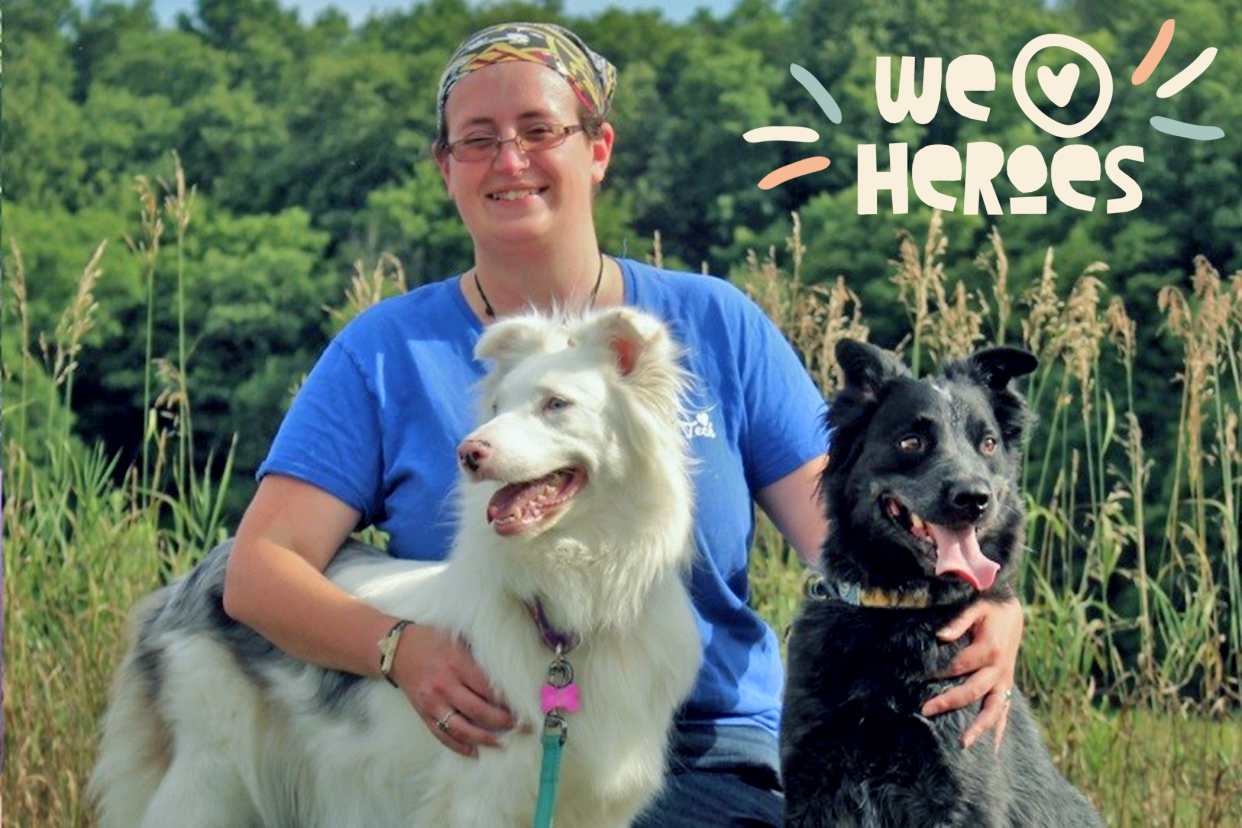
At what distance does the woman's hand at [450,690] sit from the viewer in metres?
3.09

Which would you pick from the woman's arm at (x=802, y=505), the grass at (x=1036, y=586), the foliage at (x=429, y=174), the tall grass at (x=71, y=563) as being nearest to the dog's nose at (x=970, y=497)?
the woman's arm at (x=802, y=505)

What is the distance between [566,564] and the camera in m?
3.05

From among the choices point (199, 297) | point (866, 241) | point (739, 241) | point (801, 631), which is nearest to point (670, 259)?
point (739, 241)

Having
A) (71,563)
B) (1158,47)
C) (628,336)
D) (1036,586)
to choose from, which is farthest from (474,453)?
(1158,47)

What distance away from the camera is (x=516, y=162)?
3.50 meters

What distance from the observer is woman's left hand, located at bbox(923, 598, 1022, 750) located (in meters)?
3.23

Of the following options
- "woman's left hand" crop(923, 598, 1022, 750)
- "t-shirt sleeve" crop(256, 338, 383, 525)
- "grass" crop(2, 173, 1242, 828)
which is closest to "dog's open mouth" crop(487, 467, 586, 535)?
"t-shirt sleeve" crop(256, 338, 383, 525)

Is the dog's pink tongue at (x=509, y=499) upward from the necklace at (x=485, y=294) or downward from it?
downward

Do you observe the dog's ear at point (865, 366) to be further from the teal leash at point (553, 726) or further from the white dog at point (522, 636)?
the teal leash at point (553, 726)

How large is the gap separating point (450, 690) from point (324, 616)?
31 centimetres

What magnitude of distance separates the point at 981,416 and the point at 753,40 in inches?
1889

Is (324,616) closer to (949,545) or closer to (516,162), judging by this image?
(516,162)

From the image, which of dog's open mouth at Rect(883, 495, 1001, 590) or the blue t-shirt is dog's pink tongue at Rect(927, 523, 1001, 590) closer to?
dog's open mouth at Rect(883, 495, 1001, 590)

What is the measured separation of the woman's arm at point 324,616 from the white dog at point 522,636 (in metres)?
0.04
